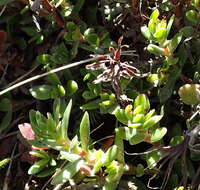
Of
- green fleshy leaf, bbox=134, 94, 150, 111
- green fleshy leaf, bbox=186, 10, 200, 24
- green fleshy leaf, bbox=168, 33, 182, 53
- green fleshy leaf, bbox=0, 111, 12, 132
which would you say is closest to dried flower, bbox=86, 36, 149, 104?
green fleshy leaf, bbox=134, 94, 150, 111

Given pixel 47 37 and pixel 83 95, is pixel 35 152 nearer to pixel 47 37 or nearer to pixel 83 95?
pixel 83 95

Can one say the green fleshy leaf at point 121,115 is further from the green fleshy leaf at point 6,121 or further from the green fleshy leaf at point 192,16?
the green fleshy leaf at point 6,121

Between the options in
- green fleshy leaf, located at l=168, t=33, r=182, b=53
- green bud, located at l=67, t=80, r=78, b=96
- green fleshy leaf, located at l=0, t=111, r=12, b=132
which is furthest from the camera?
green fleshy leaf, located at l=0, t=111, r=12, b=132

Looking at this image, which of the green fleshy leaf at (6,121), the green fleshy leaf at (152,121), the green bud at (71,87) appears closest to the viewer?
the green fleshy leaf at (152,121)

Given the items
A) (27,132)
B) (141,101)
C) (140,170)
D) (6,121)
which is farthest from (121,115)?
(6,121)

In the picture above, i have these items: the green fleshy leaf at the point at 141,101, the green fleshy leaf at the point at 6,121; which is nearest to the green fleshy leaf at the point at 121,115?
the green fleshy leaf at the point at 141,101

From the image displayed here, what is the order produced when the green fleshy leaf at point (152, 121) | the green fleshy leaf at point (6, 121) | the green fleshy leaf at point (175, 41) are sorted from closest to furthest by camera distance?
the green fleshy leaf at point (152, 121)
the green fleshy leaf at point (175, 41)
the green fleshy leaf at point (6, 121)

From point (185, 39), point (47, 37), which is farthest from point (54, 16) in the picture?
point (185, 39)

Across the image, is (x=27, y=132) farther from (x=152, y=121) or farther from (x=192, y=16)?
(x=192, y=16)

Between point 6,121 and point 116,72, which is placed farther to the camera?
point 6,121

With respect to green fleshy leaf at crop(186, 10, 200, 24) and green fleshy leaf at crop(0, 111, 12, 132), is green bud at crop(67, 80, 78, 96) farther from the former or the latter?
green fleshy leaf at crop(186, 10, 200, 24)

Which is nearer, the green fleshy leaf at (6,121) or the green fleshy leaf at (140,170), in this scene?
the green fleshy leaf at (140,170)

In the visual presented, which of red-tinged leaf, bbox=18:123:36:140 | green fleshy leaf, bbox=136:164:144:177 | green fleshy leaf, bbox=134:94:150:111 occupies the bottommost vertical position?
green fleshy leaf, bbox=136:164:144:177
